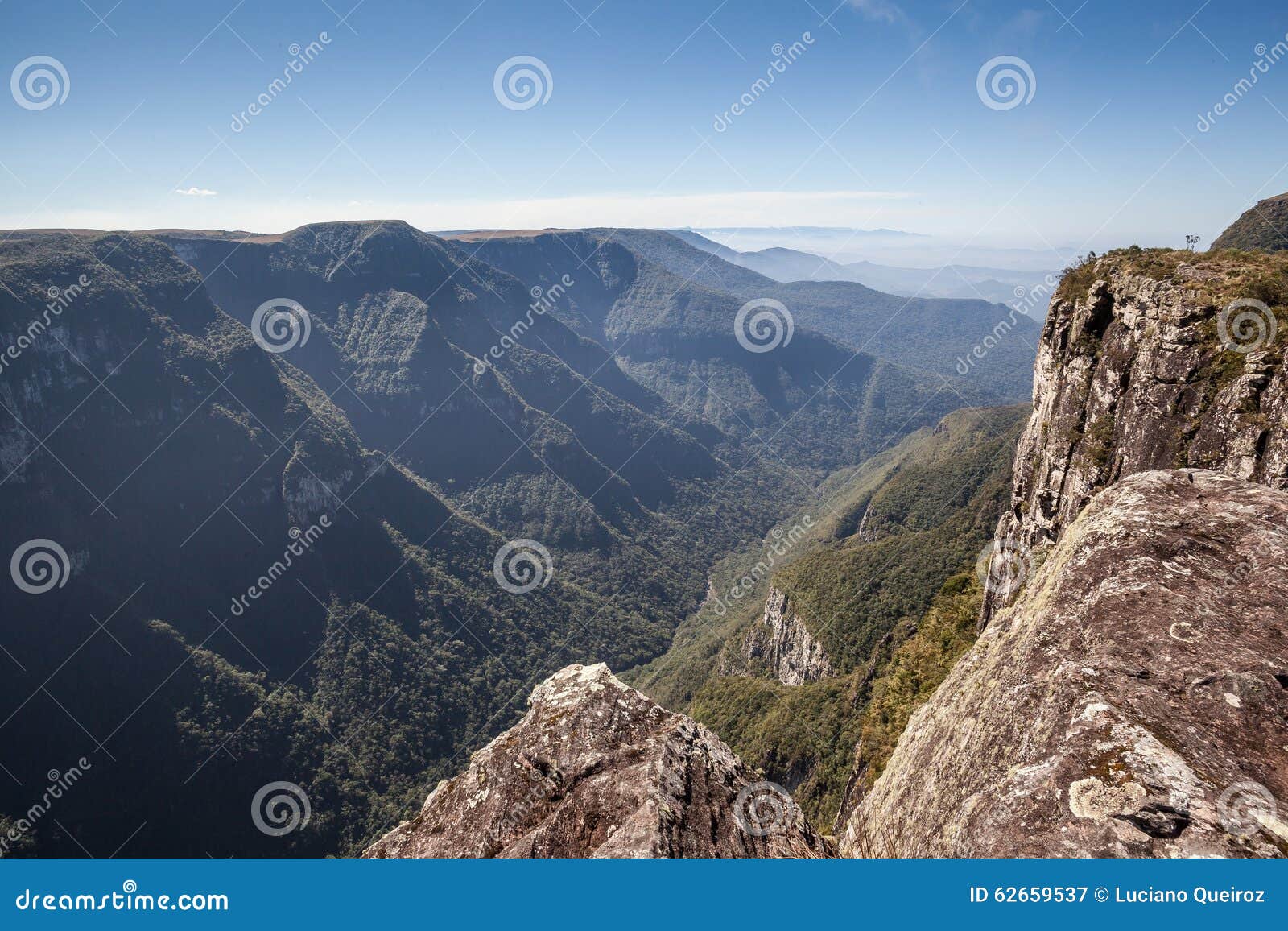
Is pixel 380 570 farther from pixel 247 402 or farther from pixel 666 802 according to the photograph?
pixel 666 802

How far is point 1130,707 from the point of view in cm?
832

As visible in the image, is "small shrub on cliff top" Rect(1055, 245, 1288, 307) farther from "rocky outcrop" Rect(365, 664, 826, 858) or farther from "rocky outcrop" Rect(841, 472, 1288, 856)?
"rocky outcrop" Rect(365, 664, 826, 858)

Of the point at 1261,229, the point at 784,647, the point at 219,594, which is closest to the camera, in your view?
the point at 1261,229

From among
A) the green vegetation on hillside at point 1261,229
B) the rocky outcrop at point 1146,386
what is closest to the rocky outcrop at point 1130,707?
→ the rocky outcrop at point 1146,386

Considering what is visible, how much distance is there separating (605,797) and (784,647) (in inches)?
3165

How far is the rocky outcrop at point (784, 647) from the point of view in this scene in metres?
71.4

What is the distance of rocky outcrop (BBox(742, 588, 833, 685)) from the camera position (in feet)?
234

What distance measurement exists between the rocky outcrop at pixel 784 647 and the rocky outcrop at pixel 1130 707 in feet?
192

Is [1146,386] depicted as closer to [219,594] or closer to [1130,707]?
[1130,707]

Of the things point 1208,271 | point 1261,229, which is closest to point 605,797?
point 1208,271

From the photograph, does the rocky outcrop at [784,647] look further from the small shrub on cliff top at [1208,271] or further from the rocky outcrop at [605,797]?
the rocky outcrop at [605,797]

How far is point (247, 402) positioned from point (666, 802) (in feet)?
605

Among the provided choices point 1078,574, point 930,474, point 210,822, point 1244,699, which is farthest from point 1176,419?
point 210,822

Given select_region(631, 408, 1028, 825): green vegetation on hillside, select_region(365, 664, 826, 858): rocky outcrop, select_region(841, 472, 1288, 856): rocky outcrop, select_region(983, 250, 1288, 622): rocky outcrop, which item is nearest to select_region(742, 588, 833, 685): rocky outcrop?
select_region(631, 408, 1028, 825): green vegetation on hillside
